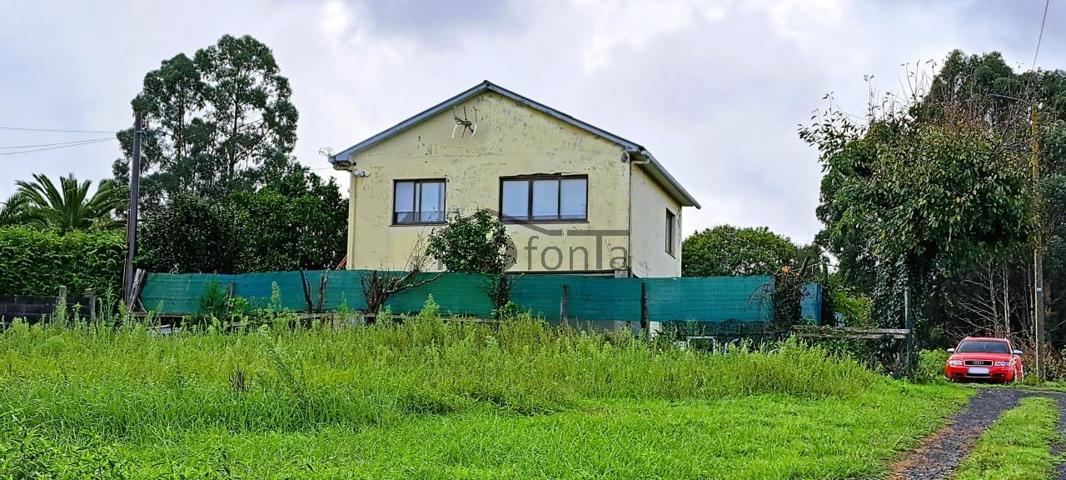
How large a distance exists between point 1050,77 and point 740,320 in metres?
25.9

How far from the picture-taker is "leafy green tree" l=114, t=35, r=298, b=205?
4156 centimetres

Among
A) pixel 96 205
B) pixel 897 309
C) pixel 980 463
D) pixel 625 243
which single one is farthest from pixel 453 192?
pixel 96 205

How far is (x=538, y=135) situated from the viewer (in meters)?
23.3

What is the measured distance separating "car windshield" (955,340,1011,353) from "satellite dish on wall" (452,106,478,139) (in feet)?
45.3

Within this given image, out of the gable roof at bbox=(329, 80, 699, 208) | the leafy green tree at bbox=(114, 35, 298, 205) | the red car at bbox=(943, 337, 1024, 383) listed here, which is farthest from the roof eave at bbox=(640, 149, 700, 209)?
the leafy green tree at bbox=(114, 35, 298, 205)

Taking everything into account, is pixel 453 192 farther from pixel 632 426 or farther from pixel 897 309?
pixel 632 426

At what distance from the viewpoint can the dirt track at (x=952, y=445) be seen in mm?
7855

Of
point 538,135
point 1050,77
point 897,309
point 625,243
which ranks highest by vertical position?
point 1050,77

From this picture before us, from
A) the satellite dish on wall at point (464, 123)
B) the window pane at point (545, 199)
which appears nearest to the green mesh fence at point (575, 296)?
Result: the window pane at point (545, 199)

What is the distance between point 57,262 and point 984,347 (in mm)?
22591

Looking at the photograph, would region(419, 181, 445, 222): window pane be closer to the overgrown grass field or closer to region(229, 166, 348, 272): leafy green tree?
region(229, 166, 348, 272): leafy green tree

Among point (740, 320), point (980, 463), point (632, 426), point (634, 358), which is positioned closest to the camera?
point (980, 463)

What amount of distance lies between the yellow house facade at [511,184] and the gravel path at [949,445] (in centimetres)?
996

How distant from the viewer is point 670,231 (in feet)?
91.2
